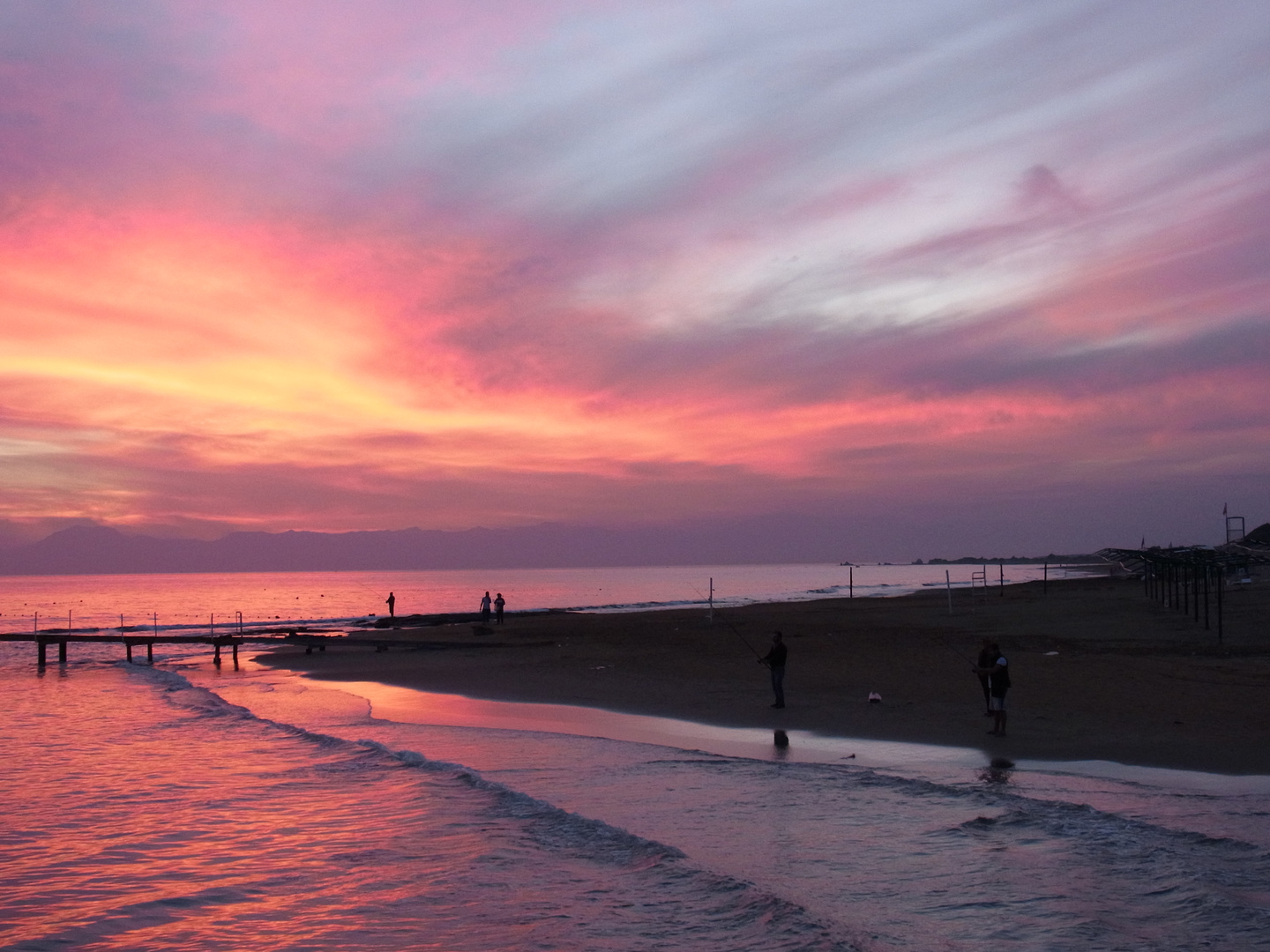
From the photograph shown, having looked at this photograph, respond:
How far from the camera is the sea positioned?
363 inches

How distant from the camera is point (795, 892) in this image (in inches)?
392

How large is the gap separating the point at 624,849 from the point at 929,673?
15819 millimetres

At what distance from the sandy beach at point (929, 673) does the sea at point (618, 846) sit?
1802mm

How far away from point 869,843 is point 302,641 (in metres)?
39.3

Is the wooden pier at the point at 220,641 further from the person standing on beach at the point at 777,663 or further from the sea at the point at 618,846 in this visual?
the person standing on beach at the point at 777,663

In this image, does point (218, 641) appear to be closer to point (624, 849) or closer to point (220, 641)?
point (220, 641)

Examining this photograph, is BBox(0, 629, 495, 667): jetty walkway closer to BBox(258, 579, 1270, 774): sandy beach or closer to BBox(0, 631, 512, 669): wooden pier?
BBox(0, 631, 512, 669): wooden pier

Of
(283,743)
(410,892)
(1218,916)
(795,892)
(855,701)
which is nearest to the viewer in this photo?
(1218,916)

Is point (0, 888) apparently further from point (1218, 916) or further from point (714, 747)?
point (1218, 916)

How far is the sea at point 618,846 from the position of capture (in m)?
9.22

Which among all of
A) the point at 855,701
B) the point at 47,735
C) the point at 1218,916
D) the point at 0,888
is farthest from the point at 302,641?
the point at 1218,916

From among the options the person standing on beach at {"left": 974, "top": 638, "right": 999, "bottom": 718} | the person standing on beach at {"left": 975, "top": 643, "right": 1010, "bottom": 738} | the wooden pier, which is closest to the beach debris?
the person standing on beach at {"left": 975, "top": 643, "right": 1010, "bottom": 738}

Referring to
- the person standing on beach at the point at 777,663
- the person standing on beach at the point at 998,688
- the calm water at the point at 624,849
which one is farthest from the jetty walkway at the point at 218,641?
the person standing on beach at the point at 998,688

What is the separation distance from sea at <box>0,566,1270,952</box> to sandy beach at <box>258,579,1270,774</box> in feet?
5.91
